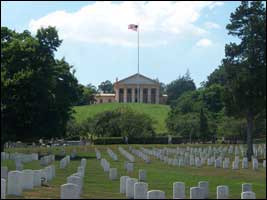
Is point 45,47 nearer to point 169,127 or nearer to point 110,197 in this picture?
point 110,197

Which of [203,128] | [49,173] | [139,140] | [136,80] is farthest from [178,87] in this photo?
[49,173]

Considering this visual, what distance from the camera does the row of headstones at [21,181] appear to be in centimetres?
1680

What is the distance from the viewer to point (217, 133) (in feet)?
276

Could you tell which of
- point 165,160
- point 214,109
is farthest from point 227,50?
point 214,109

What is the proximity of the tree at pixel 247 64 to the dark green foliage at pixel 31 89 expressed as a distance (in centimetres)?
1415

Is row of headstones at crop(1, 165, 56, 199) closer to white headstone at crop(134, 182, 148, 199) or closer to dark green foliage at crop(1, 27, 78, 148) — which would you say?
white headstone at crop(134, 182, 148, 199)

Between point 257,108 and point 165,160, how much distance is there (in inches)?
385

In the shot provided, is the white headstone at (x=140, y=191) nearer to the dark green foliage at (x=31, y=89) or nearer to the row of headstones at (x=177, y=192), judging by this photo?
the row of headstones at (x=177, y=192)

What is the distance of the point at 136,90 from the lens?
542 feet

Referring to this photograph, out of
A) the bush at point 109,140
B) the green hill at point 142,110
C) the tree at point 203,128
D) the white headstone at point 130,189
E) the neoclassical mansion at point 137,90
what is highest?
the neoclassical mansion at point 137,90

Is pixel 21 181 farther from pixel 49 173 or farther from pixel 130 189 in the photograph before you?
pixel 49 173

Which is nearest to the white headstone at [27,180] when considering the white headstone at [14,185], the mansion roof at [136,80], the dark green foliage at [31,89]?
the white headstone at [14,185]

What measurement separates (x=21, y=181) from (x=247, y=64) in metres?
30.0

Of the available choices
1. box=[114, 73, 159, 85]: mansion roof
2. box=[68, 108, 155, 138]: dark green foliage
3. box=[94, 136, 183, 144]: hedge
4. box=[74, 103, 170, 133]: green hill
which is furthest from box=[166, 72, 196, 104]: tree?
box=[94, 136, 183, 144]: hedge
